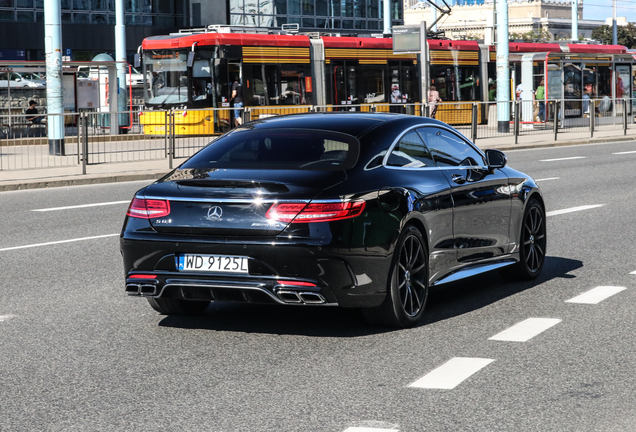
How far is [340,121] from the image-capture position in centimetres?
703

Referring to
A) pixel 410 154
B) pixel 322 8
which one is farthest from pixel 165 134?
pixel 322 8

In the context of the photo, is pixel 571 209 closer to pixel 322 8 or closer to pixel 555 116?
pixel 555 116

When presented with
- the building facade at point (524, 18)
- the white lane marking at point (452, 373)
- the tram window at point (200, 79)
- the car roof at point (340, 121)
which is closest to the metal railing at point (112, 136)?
the tram window at point (200, 79)

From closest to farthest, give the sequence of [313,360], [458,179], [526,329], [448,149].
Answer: [313,360] → [526,329] → [458,179] → [448,149]

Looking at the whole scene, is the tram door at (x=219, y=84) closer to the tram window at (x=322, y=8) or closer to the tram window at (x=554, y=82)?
the tram window at (x=554, y=82)

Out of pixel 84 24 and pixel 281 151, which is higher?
pixel 84 24

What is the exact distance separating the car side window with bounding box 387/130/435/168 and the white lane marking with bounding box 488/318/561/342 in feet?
A: 4.20

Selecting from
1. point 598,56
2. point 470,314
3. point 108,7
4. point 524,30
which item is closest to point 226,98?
point 598,56

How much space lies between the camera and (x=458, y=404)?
190 inches

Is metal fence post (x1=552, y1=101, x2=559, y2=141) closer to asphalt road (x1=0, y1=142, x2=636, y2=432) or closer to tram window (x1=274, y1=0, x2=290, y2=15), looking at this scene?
asphalt road (x1=0, y1=142, x2=636, y2=432)

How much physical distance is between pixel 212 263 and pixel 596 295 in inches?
126

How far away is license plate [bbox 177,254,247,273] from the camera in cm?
604

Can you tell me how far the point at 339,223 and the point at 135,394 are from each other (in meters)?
1.64

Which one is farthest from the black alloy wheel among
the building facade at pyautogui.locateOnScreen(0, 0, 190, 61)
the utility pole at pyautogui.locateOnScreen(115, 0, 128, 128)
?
the building facade at pyautogui.locateOnScreen(0, 0, 190, 61)
